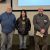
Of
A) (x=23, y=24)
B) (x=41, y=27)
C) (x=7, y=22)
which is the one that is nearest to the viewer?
(x=41, y=27)

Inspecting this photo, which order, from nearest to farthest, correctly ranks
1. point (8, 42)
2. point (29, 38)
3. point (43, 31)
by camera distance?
point (43, 31), point (8, 42), point (29, 38)

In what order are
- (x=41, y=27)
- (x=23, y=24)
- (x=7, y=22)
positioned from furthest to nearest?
(x=23, y=24) → (x=7, y=22) → (x=41, y=27)

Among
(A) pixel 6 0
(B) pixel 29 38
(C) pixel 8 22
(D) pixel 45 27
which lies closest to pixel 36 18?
(D) pixel 45 27

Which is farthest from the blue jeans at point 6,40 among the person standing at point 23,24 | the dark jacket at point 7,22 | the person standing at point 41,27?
the person standing at point 41,27

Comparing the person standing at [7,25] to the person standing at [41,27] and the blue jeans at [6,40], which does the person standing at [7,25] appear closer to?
the blue jeans at [6,40]

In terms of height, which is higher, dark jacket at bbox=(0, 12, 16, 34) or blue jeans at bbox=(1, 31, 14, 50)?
dark jacket at bbox=(0, 12, 16, 34)

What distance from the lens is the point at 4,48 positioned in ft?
20.8

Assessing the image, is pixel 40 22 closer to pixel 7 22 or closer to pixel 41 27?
pixel 41 27

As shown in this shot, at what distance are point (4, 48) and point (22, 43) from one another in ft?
1.84

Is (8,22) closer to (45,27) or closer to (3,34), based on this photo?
(3,34)

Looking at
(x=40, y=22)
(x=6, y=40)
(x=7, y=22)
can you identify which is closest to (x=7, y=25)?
(x=7, y=22)

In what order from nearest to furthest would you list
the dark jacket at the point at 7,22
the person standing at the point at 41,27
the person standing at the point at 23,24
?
the person standing at the point at 41,27 → the dark jacket at the point at 7,22 → the person standing at the point at 23,24

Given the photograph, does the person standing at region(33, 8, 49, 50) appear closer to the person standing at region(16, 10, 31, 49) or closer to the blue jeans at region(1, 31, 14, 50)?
the person standing at region(16, 10, 31, 49)

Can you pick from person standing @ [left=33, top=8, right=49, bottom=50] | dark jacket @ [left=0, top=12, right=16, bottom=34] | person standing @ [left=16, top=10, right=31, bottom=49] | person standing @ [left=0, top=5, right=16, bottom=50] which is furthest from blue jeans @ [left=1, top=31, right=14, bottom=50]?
person standing @ [left=33, top=8, right=49, bottom=50]
